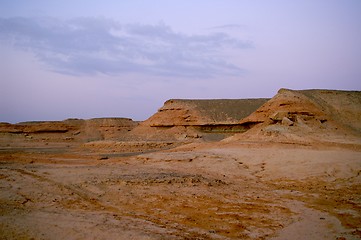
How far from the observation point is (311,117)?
26.4 metres

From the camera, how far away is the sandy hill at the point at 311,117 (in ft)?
77.2

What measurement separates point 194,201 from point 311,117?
2006 centimetres

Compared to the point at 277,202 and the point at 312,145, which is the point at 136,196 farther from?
the point at 312,145

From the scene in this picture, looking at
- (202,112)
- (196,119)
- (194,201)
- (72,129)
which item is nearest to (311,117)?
(196,119)

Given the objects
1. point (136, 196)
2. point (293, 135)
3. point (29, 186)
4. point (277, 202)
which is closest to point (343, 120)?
point (293, 135)

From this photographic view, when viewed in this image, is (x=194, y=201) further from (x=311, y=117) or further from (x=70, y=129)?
(x=70, y=129)

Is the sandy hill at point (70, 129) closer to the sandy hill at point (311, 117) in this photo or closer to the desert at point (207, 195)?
the sandy hill at point (311, 117)

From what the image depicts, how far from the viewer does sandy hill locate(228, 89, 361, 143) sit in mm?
23527

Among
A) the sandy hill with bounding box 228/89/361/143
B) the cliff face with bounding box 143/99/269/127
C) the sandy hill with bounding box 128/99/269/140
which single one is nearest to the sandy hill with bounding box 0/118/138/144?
the sandy hill with bounding box 128/99/269/140

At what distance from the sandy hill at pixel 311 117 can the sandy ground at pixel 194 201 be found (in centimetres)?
813

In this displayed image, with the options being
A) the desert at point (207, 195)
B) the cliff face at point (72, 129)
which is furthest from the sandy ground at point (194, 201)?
the cliff face at point (72, 129)

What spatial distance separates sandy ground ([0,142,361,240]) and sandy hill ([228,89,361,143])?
26.7ft

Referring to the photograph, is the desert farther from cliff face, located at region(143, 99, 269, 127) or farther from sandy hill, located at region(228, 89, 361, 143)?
cliff face, located at region(143, 99, 269, 127)

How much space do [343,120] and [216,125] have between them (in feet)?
46.8
